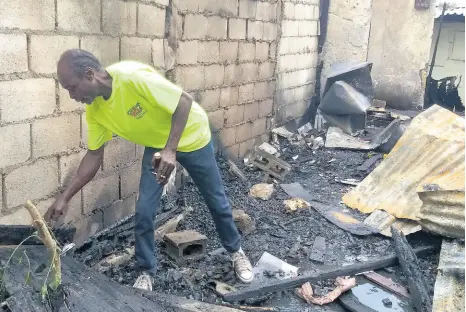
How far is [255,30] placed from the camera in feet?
21.4

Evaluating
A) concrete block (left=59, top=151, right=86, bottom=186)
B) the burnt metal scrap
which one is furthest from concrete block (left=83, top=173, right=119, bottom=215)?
the burnt metal scrap

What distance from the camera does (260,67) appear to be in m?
6.88

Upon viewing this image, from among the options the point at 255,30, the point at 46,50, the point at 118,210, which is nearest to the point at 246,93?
the point at 255,30

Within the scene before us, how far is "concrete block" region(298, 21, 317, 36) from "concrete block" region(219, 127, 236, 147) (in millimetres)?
2839

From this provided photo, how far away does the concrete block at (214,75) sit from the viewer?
5.52m

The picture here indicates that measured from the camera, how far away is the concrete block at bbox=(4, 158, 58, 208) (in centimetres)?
320

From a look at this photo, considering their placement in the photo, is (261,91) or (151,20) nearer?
(151,20)

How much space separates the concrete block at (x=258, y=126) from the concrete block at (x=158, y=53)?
2547 millimetres

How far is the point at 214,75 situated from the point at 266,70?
1.61m

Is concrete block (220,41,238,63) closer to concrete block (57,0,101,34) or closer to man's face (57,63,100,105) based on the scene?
concrete block (57,0,101,34)

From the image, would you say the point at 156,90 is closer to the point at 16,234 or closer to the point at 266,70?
the point at 16,234

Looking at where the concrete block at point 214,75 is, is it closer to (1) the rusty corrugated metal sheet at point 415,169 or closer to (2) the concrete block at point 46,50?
(1) the rusty corrugated metal sheet at point 415,169

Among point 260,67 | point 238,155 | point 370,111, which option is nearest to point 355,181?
point 238,155

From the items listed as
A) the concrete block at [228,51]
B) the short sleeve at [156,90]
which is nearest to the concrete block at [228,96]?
the concrete block at [228,51]
